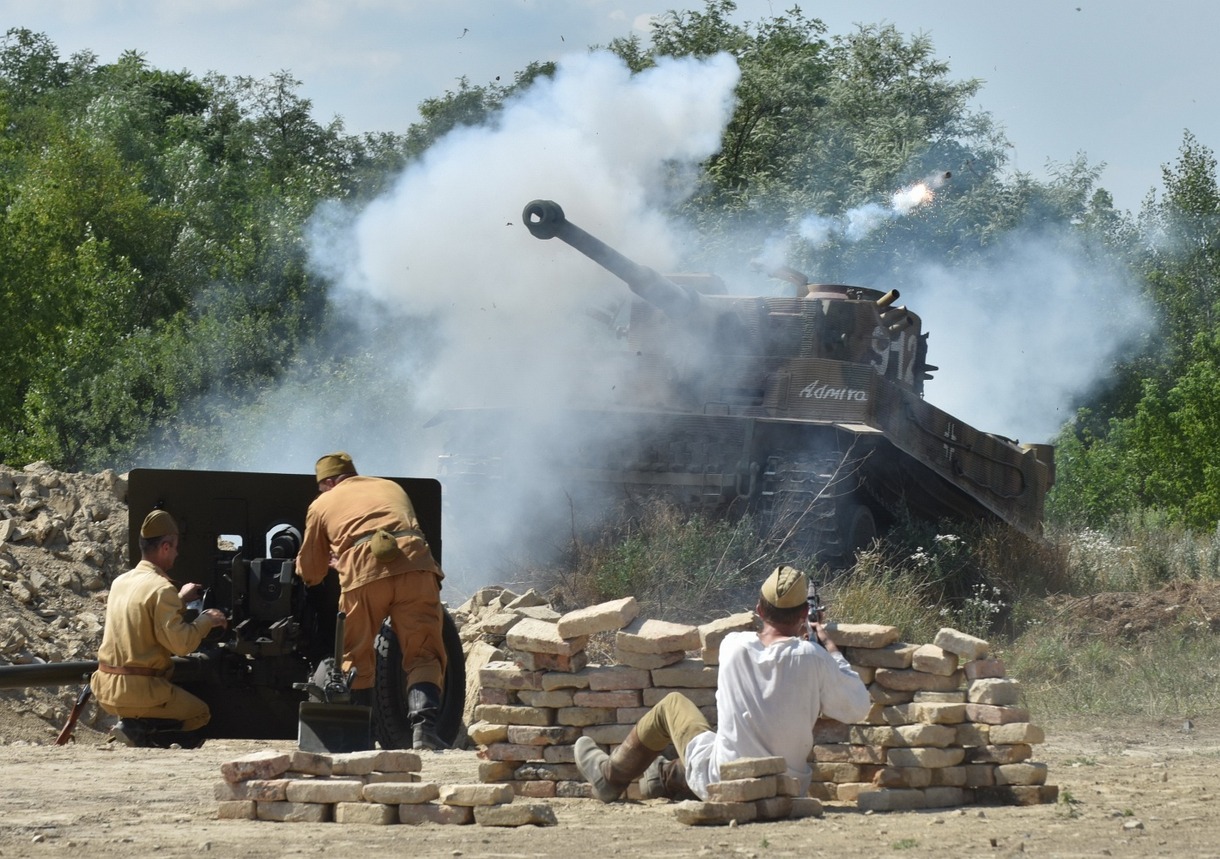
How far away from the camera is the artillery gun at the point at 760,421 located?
13.2 metres

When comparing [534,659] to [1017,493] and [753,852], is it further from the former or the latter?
[1017,493]

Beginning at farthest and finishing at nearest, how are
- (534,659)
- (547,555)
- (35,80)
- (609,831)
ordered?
(35,80), (547,555), (534,659), (609,831)

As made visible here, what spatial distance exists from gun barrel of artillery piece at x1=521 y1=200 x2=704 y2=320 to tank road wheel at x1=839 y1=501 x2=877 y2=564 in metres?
2.24

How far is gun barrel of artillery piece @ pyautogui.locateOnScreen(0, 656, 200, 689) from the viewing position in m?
7.21

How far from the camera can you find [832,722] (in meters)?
6.61

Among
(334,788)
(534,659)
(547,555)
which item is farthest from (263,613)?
(547,555)

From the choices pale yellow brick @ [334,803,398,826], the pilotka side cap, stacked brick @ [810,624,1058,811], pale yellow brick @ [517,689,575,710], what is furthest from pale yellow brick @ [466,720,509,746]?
the pilotka side cap

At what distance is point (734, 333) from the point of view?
14.4 m

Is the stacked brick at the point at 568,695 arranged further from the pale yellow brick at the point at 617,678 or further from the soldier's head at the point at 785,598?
the soldier's head at the point at 785,598

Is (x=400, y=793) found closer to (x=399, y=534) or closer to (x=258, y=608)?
(x=399, y=534)

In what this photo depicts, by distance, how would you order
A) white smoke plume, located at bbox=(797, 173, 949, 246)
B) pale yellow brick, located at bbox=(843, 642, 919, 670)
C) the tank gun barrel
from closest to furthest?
pale yellow brick, located at bbox=(843, 642, 919, 670)
the tank gun barrel
white smoke plume, located at bbox=(797, 173, 949, 246)

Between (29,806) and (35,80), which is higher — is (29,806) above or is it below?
below

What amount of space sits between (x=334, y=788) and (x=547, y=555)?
8.12m

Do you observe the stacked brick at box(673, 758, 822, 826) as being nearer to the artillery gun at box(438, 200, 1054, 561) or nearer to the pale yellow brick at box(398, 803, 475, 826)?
the pale yellow brick at box(398, 803, 475, 826)
